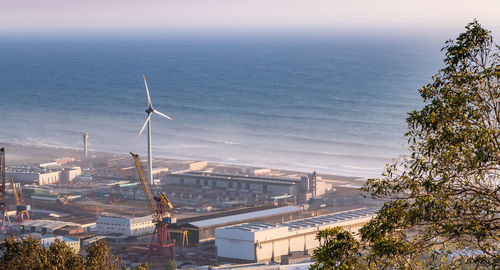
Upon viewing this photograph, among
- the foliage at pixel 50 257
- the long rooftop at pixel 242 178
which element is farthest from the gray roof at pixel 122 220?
the foliage at pixel 50 257

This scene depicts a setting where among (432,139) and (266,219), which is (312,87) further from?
(432,139)

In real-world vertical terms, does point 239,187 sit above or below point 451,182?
below

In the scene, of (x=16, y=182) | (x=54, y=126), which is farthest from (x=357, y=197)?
(x=54, y=126)

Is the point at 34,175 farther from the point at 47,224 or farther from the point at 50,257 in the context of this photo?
the point at 50,257

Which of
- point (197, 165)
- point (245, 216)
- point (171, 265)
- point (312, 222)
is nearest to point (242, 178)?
point (197, 165)

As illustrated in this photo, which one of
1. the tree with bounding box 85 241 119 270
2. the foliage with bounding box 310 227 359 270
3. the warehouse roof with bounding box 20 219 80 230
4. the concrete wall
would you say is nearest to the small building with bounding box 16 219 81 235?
the warehouse roof with bounding box 20 219 80 230

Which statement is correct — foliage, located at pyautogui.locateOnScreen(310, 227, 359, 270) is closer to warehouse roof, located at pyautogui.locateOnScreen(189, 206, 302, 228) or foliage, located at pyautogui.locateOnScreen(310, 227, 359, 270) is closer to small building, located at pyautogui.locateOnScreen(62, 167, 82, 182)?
warehouse roof, located at pyautogui.locateOnScreen(189, 206, 302, 228)
